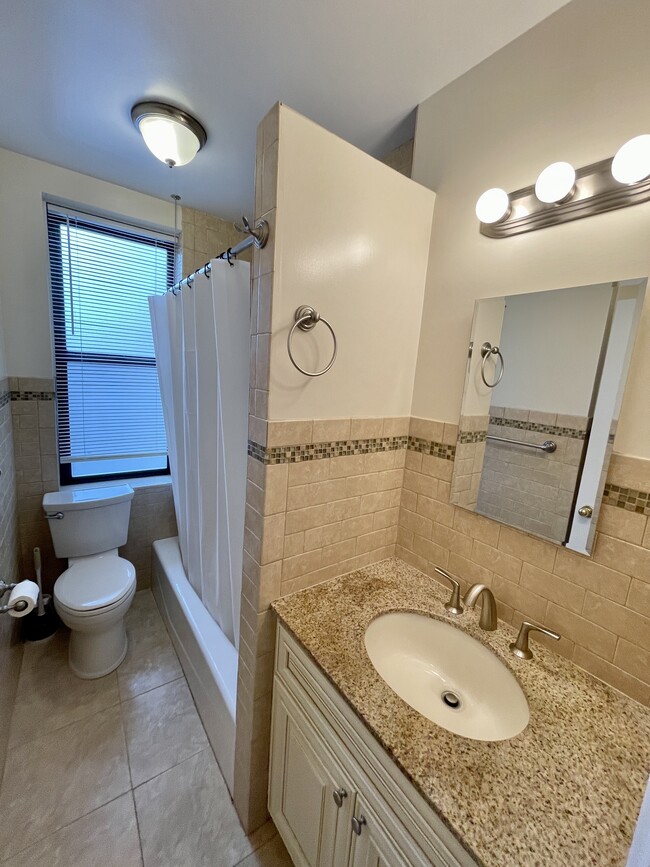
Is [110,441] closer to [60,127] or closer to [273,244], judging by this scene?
A: [60,127]

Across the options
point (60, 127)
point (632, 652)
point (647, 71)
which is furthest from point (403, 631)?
point (60, 127)

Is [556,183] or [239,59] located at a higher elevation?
[239,59]

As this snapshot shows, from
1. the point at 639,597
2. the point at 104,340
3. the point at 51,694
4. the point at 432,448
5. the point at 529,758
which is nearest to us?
the point at 529,758

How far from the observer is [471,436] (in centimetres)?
115

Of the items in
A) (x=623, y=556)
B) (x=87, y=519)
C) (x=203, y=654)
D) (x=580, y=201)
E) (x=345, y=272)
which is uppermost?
(x=580, y=201)

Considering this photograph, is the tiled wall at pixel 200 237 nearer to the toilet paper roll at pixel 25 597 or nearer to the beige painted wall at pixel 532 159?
the beige painted wall at pixel 532 159

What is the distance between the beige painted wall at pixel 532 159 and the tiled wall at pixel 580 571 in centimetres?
15

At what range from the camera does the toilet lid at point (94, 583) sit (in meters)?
1.66

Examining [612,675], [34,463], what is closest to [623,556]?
[612,675]

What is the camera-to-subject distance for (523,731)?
2.42ft

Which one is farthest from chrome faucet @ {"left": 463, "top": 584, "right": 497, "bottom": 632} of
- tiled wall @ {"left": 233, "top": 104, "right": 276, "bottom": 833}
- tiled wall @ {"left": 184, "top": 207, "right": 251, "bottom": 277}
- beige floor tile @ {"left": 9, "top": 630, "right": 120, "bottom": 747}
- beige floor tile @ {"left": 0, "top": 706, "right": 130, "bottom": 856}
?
tiled wall @ {"left": 184, "top": 207, "right": 251, "bottom": 277}

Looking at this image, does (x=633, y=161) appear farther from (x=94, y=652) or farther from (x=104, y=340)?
(x=94, y=652)

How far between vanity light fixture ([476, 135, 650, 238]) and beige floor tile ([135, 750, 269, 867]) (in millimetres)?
2191

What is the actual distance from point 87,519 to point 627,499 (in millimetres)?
2403
